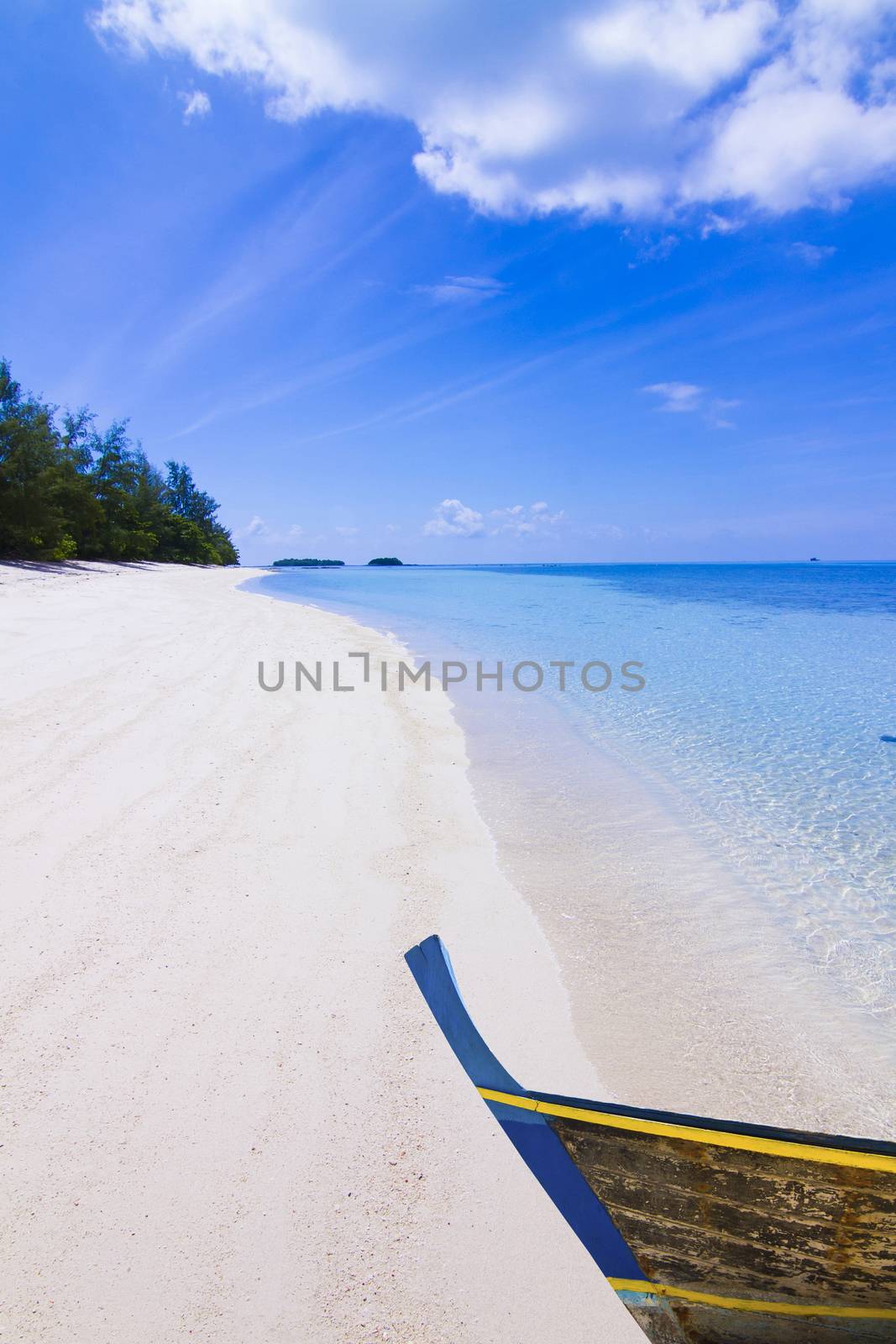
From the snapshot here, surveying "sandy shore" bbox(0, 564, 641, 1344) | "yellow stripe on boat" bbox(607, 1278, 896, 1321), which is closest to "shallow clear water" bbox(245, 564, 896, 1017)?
"sandy shore" bbox(0, 564, 641, 1344)

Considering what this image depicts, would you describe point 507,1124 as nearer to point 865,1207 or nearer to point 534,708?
point 865,1207

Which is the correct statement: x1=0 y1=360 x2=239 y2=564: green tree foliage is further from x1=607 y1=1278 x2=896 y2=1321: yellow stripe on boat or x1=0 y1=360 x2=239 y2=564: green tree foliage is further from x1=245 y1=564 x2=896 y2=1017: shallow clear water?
x1=607 y1=1278 x2=896 y2=1321: yellow stripe on boat

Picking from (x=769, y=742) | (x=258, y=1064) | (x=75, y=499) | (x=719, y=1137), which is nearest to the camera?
(x=719, y=1137)

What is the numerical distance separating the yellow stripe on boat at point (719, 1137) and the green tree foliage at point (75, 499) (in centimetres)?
2976

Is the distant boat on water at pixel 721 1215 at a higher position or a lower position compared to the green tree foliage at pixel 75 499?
lower

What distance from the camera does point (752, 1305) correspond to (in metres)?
1.46

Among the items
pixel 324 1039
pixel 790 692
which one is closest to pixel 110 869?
pixel 324 1039

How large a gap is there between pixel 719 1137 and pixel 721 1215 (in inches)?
7.9

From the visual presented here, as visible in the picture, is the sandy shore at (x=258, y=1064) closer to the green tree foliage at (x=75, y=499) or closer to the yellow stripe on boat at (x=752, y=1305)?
the yellow stripe on boat at (x=752, y=1305)

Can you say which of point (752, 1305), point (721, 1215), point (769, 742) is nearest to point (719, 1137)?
point (721, 1215)

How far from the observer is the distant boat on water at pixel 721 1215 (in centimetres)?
137

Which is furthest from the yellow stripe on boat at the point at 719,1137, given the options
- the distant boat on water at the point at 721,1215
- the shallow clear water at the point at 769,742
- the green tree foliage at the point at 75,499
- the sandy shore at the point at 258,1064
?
the green tree foliage at the point at 75,499

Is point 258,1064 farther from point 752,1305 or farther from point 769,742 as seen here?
point 769,742

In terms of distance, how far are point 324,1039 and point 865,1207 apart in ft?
6.22
